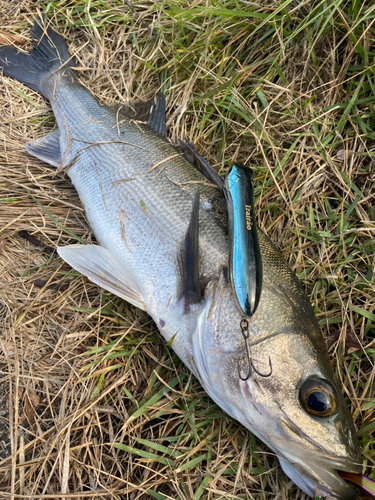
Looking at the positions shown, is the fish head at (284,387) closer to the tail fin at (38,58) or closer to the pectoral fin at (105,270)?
the pectoral fin at (105,270)

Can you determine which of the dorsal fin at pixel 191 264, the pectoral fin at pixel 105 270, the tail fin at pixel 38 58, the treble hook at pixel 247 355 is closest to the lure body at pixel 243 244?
the treble hook at pixel 247 355

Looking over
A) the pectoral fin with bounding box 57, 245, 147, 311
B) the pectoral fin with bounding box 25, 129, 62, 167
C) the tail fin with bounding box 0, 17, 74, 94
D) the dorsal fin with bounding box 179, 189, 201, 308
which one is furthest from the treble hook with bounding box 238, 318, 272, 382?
the tail fin with bounding box 0, 17, 74, 94

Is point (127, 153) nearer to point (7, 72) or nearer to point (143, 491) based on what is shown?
point (7, 72)

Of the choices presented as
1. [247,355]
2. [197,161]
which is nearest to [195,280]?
[247,355]

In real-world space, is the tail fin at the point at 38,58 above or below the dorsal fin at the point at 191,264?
above

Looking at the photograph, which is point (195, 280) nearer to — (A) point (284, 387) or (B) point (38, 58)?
(A) point (284, 387)

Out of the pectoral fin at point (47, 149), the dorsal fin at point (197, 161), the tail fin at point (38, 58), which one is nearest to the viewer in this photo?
the dorsal fin at point (197, 161)

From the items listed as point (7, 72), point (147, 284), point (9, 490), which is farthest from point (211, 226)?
point (7, 72)
